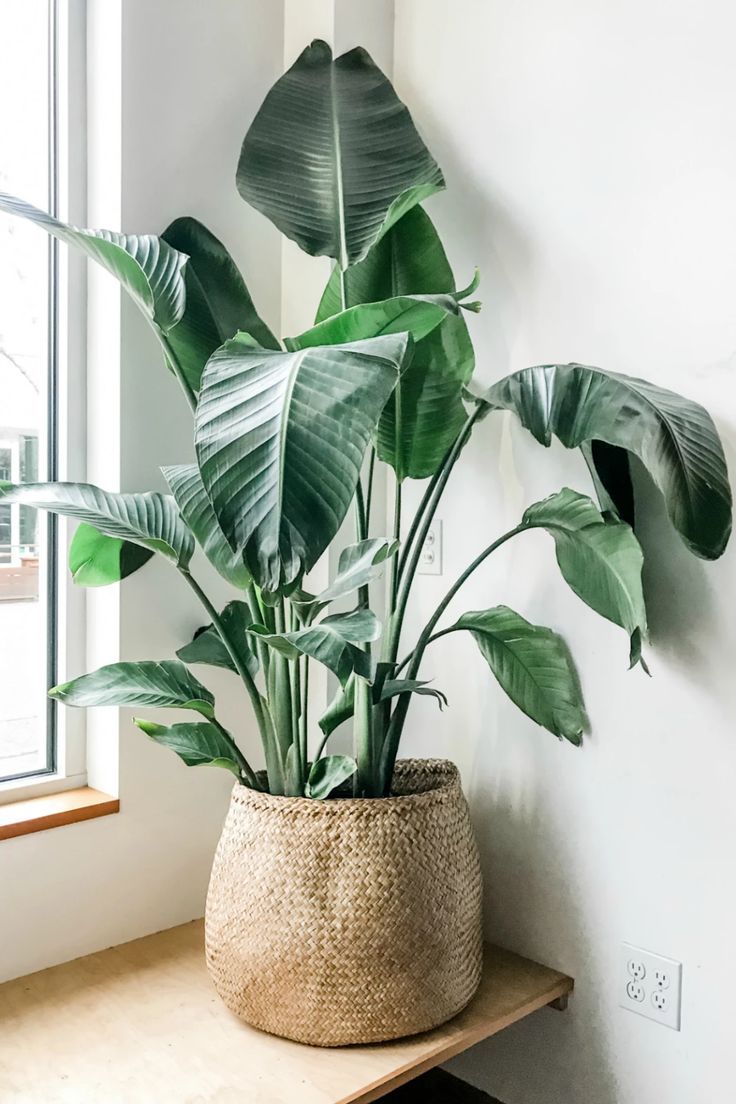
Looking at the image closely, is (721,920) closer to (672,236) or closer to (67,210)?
(672,236)

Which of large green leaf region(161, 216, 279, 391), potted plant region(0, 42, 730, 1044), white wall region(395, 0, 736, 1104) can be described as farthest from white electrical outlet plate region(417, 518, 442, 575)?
large green leaf region(161, 216, 279, 391)

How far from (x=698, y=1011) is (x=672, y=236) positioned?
105 centimetres

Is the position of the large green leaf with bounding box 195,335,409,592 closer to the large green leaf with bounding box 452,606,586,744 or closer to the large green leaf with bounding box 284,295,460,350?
the large green leaf with bounding box 284,295,460,350

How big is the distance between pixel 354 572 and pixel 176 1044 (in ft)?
2.25

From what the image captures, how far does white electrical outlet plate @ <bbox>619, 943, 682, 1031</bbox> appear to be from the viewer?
1310 millimetres

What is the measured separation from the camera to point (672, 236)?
129cm

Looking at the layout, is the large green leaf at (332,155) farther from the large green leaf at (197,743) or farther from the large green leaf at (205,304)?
the large green leaf at (197,743)

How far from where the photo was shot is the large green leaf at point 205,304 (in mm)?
1397

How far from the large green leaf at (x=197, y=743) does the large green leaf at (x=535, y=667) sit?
1.23 feet

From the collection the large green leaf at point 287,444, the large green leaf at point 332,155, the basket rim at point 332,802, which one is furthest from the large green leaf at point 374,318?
the basket rim at point 332,802

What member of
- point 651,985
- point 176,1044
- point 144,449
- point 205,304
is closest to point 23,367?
point 144,449

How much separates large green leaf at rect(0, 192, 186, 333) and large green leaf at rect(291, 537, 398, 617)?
0.41 meters

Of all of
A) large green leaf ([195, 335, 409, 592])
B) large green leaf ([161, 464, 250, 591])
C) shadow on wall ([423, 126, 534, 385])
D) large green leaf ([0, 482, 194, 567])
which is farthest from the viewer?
shadow on wall ([423, 126, 534, 385])

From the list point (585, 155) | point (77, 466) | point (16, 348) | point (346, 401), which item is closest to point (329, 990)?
point (346, 401)
